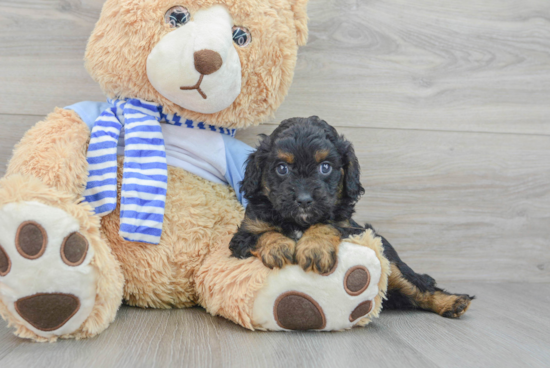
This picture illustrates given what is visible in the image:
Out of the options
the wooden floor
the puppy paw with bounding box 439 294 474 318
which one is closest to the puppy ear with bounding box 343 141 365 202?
the puppy paw with bounding box 439 294 474 318

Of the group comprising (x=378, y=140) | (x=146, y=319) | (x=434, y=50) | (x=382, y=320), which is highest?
(x=434, y=50)

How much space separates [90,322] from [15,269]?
0.24 meters

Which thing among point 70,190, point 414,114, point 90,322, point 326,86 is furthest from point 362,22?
point 90,322

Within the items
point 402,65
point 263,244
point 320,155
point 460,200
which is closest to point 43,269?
point 263,244

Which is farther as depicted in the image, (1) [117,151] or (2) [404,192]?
(2) [404,192]

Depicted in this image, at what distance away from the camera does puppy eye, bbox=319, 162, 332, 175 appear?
4.48 feet

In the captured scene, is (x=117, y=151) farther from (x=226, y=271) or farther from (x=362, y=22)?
(x=362, y=22)

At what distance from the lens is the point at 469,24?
7.13 feet

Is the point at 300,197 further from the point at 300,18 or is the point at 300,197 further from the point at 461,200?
the point at 461,200

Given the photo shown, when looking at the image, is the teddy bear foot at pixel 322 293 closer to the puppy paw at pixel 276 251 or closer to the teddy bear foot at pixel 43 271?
the puppy paw at pixel 276 251

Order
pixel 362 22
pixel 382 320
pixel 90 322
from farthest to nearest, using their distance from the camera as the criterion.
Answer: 1. pixel 362 22
2. pixel 382 320
3. pixel 90 322

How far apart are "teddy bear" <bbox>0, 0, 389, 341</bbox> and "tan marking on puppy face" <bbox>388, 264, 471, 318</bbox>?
0.76 ft

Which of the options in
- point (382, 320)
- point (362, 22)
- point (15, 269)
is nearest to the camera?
point (15, 269)

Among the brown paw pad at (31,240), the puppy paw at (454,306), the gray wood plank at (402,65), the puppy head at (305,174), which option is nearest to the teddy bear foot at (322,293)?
the puppy head at (305,174)
